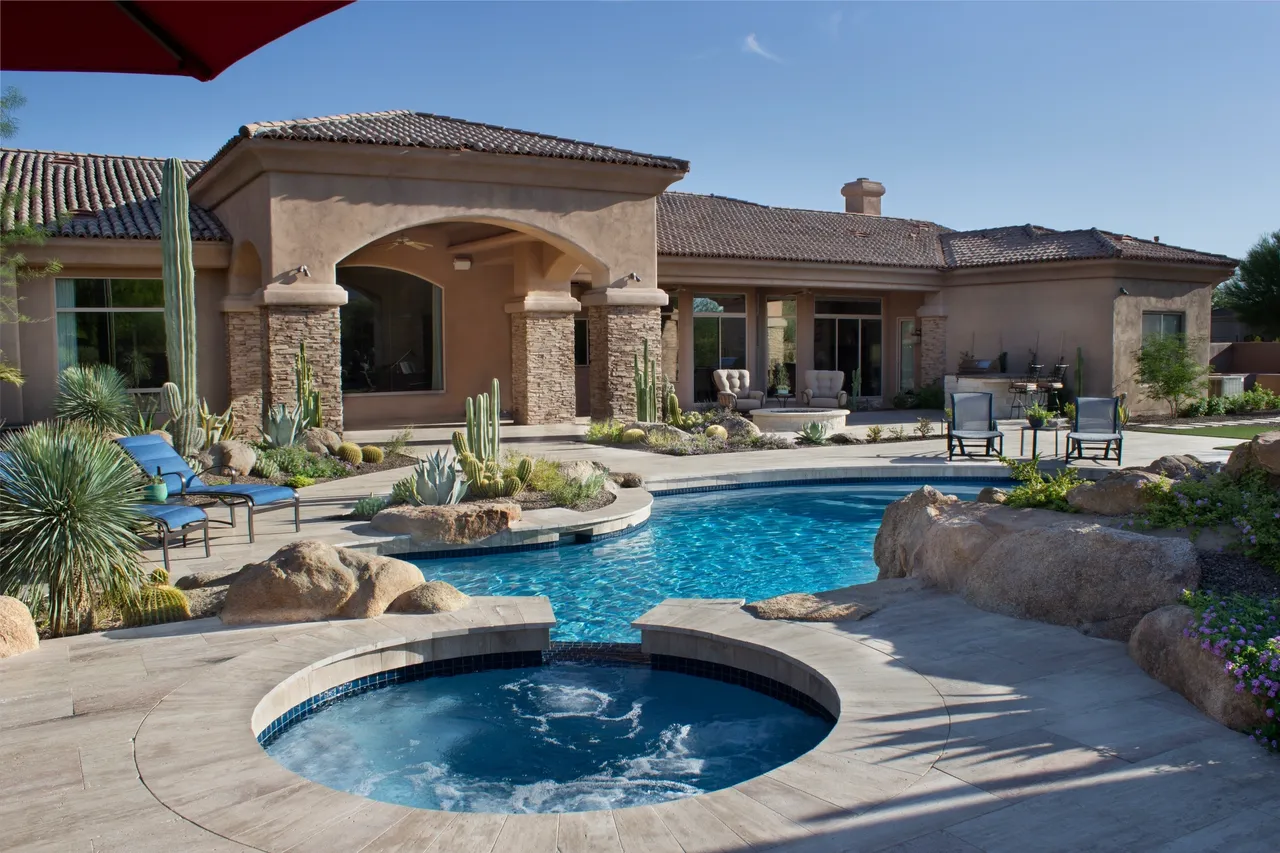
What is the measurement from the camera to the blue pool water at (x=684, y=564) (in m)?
9.16

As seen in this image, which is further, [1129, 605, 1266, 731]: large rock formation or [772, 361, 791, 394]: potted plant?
[772, 361, 791, 394]: potted plant

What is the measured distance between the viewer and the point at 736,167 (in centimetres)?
2934

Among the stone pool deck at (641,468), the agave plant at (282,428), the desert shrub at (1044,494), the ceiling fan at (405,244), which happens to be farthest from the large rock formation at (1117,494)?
the ceiling fan at (405,244)

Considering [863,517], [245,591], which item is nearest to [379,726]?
[245,591]

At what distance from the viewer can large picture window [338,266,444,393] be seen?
22359mm

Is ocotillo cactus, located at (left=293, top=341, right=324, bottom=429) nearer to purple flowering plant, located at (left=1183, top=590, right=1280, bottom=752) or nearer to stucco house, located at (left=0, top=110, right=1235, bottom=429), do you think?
stucco house, located at (left=0, top=110, right=1235, bottom=429)

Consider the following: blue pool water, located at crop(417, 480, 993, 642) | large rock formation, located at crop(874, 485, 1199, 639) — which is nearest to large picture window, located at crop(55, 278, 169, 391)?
blue pool water, located at crop(417, 480, 993, 642)

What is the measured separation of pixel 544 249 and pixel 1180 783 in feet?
60.9

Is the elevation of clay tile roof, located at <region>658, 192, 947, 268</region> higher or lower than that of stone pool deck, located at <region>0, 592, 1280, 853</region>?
higher

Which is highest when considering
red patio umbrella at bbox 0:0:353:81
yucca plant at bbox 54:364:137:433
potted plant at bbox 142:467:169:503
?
red patio umbrella at bbox 0:0:353:81

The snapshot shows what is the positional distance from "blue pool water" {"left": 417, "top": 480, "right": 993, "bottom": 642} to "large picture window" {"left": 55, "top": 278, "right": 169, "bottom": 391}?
10.8m

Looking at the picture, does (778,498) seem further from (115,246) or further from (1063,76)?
(115,246)

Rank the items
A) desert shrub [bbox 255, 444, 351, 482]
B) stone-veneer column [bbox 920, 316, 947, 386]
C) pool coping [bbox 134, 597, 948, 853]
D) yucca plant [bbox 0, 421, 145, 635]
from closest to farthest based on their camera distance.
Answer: pool coping [bbox 134, 597, 948, 853], yucca plant [bbox 0, 421, 145, 635], desert shrub [bbox 255, 444, 351, 482], stone-veneer column [bbox 920, 316, 947, 386]

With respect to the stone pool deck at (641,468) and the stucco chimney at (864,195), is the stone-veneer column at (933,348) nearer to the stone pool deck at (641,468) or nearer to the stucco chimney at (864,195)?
the stone pool deck at (641,468)
